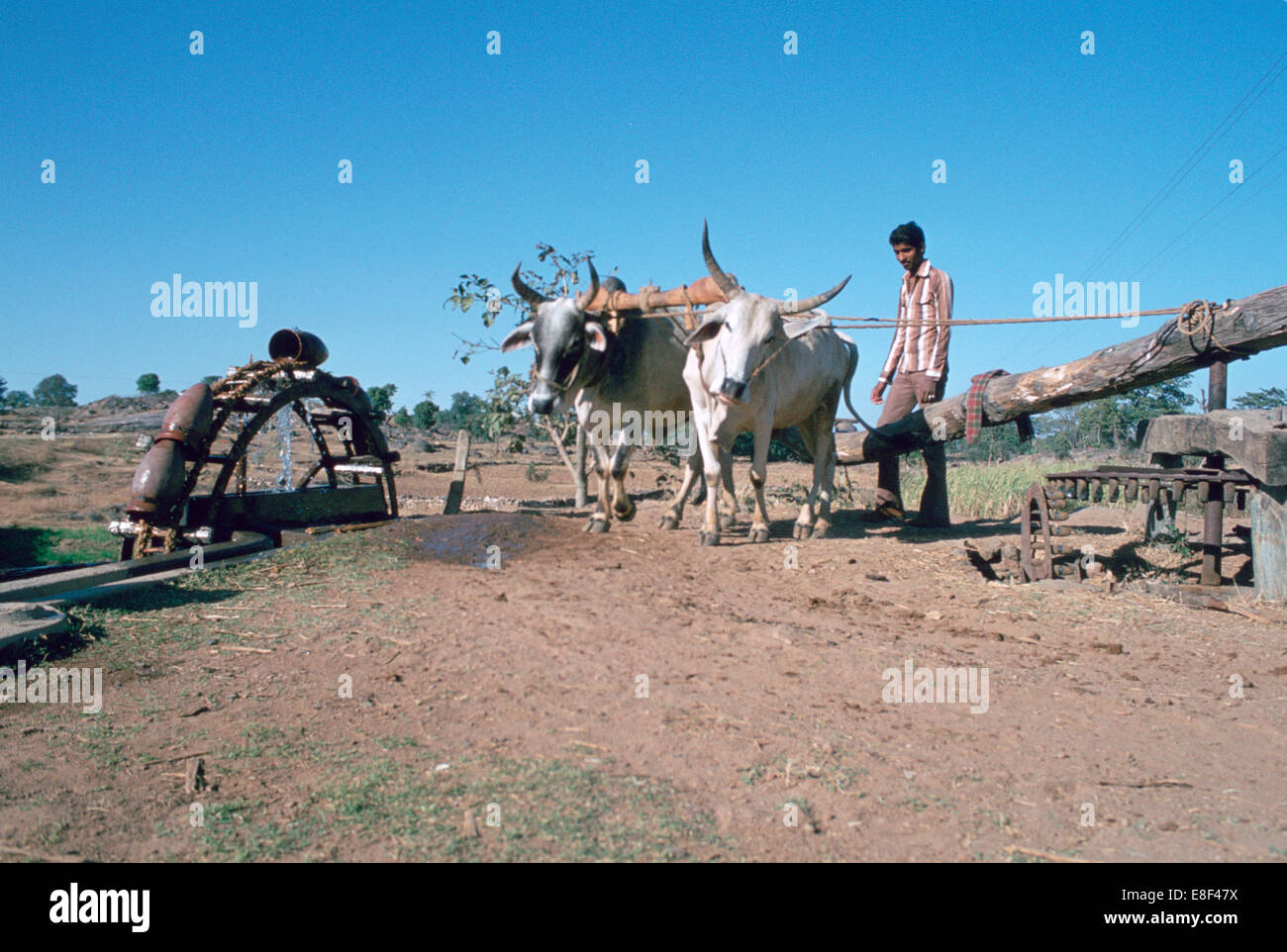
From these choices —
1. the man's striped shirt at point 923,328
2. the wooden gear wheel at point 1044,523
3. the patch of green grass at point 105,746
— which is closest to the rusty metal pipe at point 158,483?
the patch of green grass at point 105,746

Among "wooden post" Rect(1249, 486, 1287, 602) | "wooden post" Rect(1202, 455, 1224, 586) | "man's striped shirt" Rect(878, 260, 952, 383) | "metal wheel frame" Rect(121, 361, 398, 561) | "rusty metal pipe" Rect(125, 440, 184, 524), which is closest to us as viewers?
"wooden post" Rect(1249, 486, 1287, 602)

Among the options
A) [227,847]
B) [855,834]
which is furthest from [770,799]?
[227,847]

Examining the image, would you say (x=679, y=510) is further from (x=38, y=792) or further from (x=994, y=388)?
(x=38, y=792)

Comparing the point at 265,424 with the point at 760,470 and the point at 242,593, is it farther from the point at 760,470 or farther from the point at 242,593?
the point at 760,470

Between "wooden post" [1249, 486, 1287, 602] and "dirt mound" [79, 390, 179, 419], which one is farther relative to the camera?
"dirt mound" [79, 390, 179, 419]

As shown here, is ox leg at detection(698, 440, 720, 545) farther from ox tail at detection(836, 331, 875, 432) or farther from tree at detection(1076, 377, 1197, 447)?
tree at detection(1076, 377, 1197, 447)

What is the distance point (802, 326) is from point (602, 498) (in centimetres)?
241

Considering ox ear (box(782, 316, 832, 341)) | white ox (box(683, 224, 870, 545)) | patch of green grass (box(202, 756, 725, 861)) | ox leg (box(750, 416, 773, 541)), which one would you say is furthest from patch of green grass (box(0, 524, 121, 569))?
patch of green grass (box(202, 756, 725, 861))

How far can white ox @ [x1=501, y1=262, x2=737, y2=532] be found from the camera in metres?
7.31

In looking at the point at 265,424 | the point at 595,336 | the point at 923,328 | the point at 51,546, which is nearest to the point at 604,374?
the point at 595,336

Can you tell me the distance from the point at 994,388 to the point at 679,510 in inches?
124

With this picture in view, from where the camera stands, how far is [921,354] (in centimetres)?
895

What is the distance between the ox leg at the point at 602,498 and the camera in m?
7.88

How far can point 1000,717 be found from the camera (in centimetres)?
357
